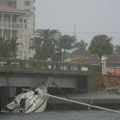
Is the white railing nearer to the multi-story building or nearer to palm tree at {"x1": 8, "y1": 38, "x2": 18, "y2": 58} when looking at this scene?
the multi-story building

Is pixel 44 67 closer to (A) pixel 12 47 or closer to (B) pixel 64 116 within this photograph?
(B) pixel 64 116

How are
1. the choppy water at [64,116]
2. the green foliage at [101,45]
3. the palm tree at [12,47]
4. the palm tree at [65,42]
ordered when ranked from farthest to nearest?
the palm tree at [65,42] → the green foliage at [101,45] → the palm tree at [12,47] → the choppy water at [64,116]

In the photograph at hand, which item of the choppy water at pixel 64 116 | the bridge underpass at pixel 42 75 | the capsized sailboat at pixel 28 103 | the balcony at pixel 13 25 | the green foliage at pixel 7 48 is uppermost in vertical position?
the balcony at pixel 13 25

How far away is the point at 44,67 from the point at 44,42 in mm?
61880

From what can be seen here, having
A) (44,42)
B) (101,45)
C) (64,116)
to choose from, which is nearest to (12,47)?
(101,45)

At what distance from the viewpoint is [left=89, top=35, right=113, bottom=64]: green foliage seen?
303ft

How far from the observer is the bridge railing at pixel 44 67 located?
5482 centimetres

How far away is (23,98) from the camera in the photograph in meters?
52.7

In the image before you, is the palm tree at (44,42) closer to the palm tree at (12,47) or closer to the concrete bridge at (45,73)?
the palm tree at (12,47)

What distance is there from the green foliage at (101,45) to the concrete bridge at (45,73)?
29.3 meters

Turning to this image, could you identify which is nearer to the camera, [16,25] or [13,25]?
[13,25]

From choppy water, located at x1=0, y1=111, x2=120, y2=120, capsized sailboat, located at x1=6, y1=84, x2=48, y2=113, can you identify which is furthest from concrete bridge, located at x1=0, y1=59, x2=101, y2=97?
choppy water, located at x1=0, y1=111, x2=120, y2=120

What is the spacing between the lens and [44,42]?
11925 cm

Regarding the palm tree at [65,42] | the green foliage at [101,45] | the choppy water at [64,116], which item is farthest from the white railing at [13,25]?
the choppy water at [64,116]
